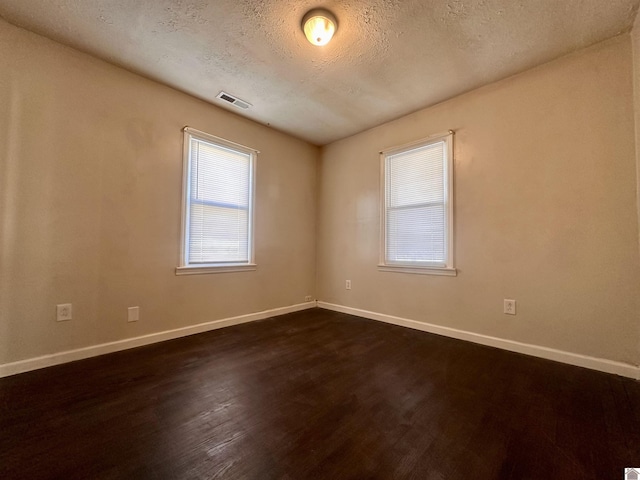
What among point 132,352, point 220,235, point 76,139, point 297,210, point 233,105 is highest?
point 233,105

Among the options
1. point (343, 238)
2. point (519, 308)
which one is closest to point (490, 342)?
point (519, 308)

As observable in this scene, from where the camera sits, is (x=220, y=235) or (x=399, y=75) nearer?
(x=399, y=75)

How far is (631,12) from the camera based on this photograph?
1.78 m

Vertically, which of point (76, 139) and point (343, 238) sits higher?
point (76, 139)

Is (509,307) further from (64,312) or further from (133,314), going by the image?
(64,312)

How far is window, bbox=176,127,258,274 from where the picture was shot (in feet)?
9.24

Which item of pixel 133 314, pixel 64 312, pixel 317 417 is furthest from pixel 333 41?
pixel 64 312

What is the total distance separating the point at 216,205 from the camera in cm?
304

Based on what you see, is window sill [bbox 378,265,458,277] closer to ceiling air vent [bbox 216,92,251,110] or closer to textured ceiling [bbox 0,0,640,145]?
textured ceiling [bbox 0,0,640,145]

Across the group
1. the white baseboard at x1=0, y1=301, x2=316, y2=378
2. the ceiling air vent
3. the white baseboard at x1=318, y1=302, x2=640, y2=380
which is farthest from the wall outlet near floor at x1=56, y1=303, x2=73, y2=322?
the white baseboard at x1=318, y1=302, x2=640, y2=380

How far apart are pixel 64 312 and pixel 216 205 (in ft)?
5.28

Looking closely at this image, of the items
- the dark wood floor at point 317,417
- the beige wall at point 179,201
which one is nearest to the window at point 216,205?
the beige wall at point 179,201

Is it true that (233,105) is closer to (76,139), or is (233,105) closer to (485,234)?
(76,139)

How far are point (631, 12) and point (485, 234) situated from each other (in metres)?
1.77
